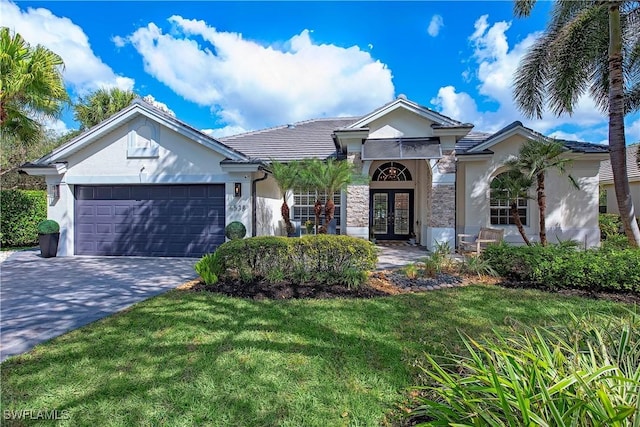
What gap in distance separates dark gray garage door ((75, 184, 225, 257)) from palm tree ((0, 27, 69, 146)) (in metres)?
2.79

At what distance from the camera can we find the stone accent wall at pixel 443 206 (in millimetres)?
12125

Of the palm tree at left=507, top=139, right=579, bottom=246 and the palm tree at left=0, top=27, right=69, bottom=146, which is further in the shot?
the palm tree at left=507, top=139, right=579, bottom=246

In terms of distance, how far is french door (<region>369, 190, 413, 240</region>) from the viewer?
16.2 m

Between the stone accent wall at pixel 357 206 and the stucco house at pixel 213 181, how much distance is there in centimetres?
4

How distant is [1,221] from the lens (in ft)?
45.2

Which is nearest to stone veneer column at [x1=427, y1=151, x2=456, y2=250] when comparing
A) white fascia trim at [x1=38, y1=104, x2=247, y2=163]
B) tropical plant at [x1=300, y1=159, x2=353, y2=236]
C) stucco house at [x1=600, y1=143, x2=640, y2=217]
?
tropical plant at [x1=300, y1=159, x2=353, y2=236]

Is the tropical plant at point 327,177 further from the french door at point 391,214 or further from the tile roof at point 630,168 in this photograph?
the tile roof at point 630,168

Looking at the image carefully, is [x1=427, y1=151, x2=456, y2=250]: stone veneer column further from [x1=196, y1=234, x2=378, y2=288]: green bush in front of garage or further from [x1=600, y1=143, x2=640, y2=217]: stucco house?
[x1=600, y1=143, x2=640, y2=217]: stucco house

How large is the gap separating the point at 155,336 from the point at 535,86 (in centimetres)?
1557

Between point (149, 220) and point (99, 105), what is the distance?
14254mm

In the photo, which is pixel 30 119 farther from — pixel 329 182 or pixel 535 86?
pixel 535 86

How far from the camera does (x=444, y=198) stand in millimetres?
12203

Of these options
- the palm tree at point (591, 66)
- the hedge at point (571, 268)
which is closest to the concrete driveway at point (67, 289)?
the hedge at point (571, 268)

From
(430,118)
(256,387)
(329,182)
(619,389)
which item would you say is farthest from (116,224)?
(619,389)
